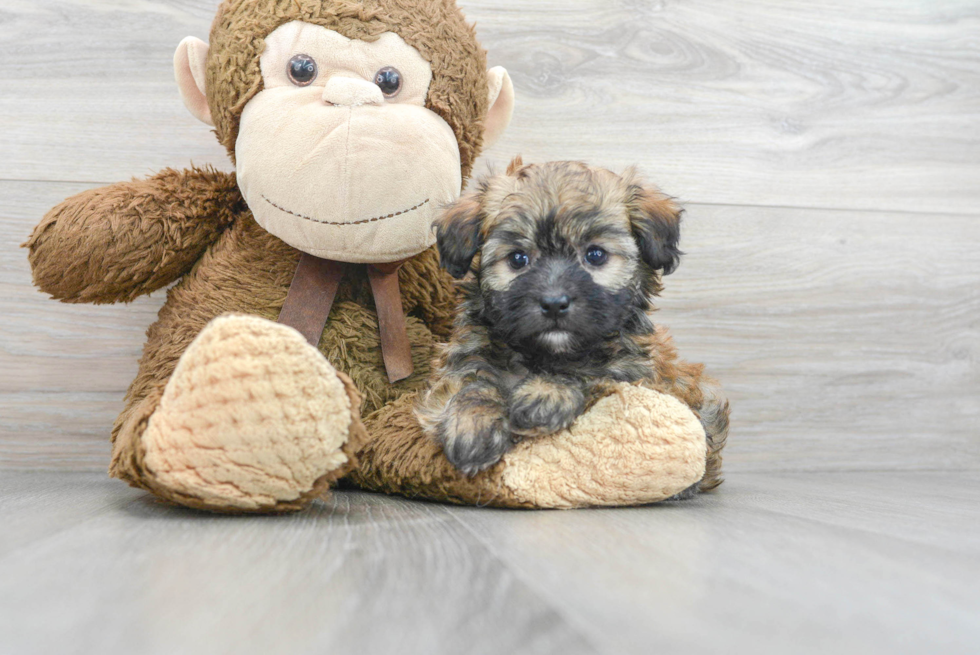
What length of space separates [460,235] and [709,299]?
0.96m

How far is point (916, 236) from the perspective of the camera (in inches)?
85.6

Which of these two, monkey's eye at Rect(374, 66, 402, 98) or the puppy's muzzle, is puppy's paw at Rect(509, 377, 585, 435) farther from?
monkey's eye at Rect(374, 66, 402, 98)

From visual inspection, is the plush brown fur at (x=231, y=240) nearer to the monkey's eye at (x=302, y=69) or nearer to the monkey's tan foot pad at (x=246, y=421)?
the monkey's eye at (x=302, y=69)

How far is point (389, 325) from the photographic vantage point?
1563mm

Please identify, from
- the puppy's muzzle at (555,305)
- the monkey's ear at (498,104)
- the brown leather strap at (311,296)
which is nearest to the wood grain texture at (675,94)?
the monkey's ear at (498,104)

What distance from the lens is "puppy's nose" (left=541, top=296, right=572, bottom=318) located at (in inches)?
48.8

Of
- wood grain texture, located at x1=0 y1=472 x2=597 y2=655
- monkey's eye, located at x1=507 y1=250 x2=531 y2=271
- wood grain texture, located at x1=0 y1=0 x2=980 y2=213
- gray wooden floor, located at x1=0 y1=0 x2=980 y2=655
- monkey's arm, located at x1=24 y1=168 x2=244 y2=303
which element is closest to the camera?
wood grain texture, located at x1=0 y1=472 x2=597 y2=655

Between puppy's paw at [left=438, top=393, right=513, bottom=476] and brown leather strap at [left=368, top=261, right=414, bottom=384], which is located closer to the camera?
puppy's paw at [left=438, top=393, right=513, bottom=476]

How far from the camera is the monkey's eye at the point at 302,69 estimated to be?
4.58 feet

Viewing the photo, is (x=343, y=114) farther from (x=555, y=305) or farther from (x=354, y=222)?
(x=555, y=305)

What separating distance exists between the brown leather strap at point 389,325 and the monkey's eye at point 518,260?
300 millimetres

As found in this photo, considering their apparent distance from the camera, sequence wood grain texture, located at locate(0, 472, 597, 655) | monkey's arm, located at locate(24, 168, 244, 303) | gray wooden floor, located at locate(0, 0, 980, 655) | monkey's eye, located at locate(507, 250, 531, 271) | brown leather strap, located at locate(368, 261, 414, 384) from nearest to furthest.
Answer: wood grain texture, located at locate(0, 472, 597, 655) → gray wooden floor, located at locate(0, 0, 980, 655) → monkey's eye, located at locate(507, 250, 531, 271) → monkey's arm, located at locate(24, 168, 244, 303) → brown leather strap, located at locate(368, 261, 414, 384)

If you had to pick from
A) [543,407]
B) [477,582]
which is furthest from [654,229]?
[477,582]

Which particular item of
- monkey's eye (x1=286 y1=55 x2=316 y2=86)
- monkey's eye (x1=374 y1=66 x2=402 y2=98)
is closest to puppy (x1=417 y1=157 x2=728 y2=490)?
monkey's eye (x1=374 y1=66 x2=402 y2=98)
